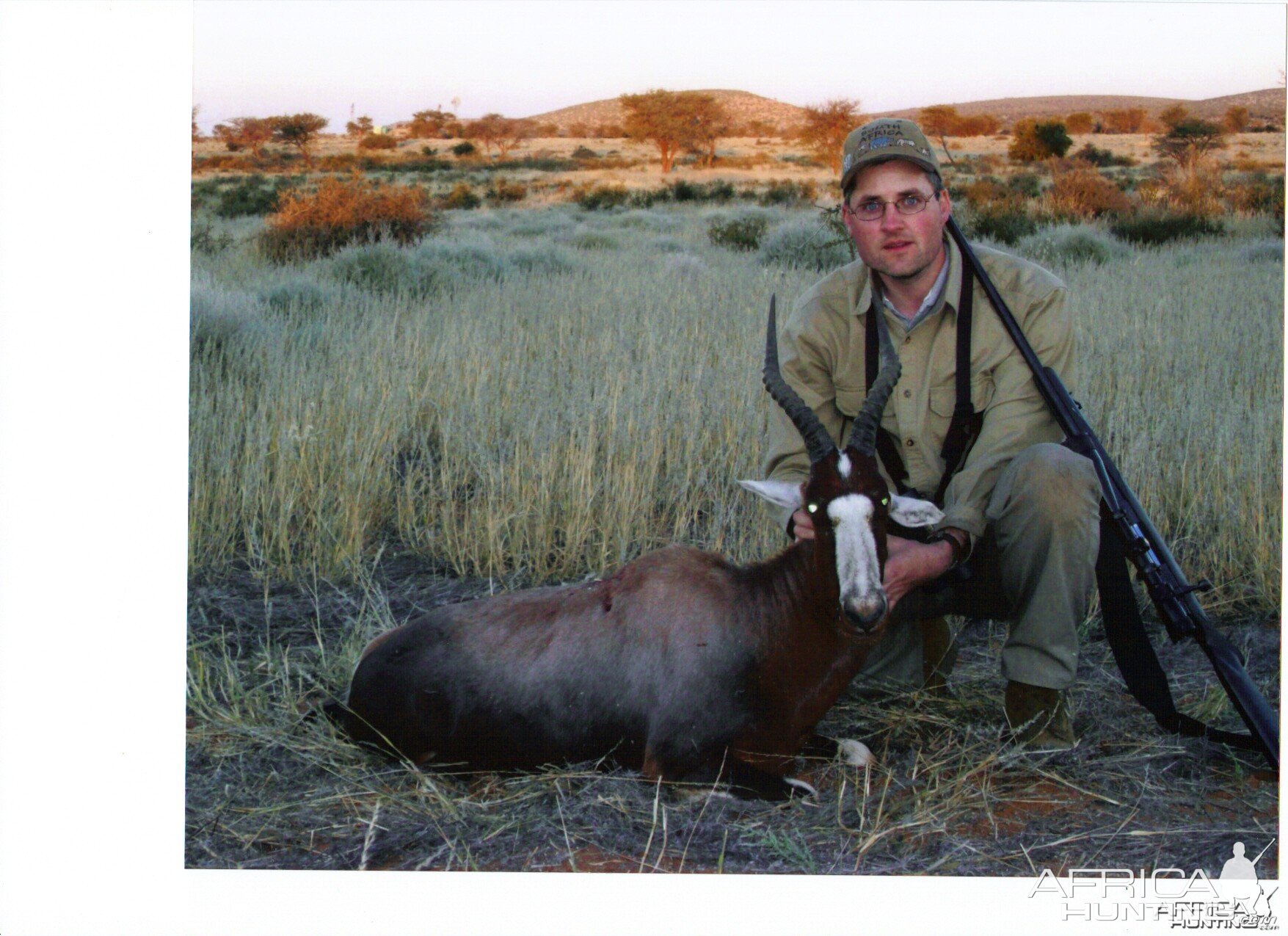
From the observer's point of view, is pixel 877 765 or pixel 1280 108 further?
pixel 1280 108

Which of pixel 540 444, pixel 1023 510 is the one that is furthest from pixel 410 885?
pixel 540 444

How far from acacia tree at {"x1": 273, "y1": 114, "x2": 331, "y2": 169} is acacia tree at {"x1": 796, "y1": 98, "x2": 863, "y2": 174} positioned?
267 cm

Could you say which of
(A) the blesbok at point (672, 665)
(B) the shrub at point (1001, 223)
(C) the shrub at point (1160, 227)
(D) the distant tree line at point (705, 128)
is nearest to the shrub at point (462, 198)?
(D) the distant tree line at point (705, 128)

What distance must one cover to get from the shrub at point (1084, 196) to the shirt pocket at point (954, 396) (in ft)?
21.1

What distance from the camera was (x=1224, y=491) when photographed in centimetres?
521

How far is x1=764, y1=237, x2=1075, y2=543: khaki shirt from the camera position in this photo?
4.08 metres

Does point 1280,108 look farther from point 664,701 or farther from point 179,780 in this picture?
point 179,780

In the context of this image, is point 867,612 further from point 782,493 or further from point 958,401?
point 958,401

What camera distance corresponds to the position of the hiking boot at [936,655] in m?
4.42

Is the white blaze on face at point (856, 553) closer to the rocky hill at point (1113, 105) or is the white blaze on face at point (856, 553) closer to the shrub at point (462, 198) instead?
the rocky hill at point (1113, 105)

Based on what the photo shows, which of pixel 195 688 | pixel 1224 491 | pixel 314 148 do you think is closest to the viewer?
pixel 195 688

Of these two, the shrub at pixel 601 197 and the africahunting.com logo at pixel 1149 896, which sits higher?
the shrub at pixel 601 197

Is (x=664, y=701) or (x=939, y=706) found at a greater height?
(x=664, y=701)

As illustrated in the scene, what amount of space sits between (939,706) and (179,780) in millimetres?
2752
